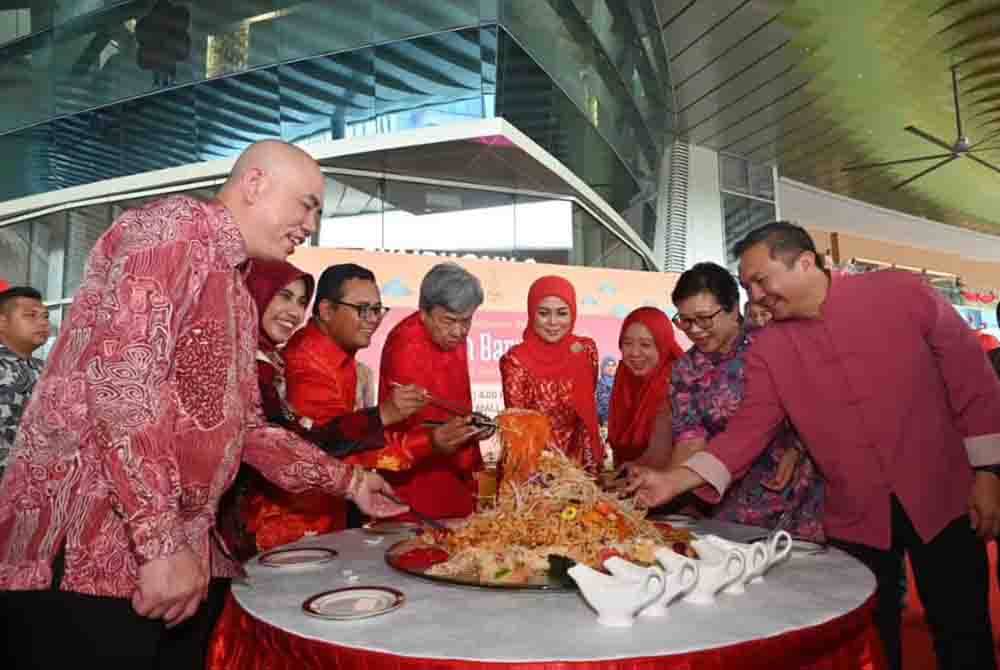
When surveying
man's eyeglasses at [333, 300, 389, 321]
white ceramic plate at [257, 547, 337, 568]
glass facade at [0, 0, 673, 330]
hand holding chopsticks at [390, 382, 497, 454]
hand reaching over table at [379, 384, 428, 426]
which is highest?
glass facade at [0, 0, 673, 330]

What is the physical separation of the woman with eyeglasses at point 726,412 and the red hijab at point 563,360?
894mm

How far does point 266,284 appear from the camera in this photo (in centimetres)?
252

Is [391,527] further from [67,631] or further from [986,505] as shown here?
[986,505]

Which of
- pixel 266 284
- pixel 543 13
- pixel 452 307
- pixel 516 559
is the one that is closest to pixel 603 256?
pixel 543 13

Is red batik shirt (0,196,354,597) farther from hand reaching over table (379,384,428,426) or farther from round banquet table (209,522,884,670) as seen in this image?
hand reaching over table (379,384,428,426)

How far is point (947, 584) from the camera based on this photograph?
192 centimetres

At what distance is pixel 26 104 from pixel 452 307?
25.3 feet

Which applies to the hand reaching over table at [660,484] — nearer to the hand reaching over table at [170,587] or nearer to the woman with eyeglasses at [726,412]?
the woman with eyeglasses at [726,412]

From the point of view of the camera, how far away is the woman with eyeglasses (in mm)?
2369

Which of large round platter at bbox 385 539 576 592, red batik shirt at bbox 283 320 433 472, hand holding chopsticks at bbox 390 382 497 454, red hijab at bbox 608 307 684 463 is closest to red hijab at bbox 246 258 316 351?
red batik shirt at bbox 283 320 433 472

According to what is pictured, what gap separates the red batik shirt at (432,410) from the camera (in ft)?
10.1

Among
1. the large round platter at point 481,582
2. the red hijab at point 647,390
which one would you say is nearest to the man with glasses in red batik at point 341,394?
the large round platter at point 481,582

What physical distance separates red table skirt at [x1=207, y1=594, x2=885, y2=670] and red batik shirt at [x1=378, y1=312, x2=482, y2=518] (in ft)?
5.06

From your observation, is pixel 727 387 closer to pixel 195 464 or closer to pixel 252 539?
pixel 252 539
